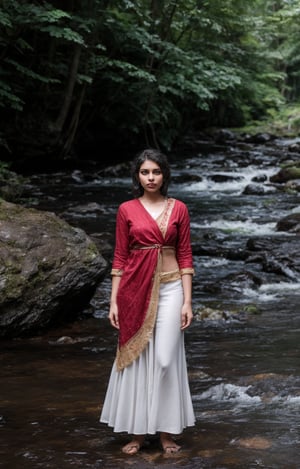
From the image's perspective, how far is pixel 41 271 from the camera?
6246 mm

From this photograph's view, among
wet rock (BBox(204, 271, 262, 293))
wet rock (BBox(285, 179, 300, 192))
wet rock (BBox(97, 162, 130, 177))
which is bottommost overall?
wet rock (BBox(204, 271, 262, 293))

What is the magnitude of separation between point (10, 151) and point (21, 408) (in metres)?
14.4

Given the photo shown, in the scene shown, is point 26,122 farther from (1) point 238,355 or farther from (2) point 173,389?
(2) point 173,389

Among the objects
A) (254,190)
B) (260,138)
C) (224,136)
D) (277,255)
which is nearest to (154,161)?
(277,255)

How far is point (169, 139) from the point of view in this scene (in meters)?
24.1

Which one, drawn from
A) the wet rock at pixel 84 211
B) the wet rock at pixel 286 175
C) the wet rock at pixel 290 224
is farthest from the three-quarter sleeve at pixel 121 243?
the wet rock at pixel 286 175

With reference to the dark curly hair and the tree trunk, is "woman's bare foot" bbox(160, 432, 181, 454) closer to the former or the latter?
the dark curly hair

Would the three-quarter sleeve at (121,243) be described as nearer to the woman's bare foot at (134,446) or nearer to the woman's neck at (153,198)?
the woman's neck at (153,198)

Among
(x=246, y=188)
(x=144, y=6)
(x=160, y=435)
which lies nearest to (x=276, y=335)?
(x=160, y=435)

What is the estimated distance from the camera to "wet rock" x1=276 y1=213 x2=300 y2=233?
1201 cm

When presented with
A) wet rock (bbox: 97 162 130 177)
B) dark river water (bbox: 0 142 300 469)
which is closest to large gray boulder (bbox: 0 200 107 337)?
dark river water (bbox: 0 142 300 469)

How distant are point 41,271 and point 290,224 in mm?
7117

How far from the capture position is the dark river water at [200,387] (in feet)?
11.2

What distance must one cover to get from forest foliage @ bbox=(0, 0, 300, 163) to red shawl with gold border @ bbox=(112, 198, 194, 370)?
10326 mm
